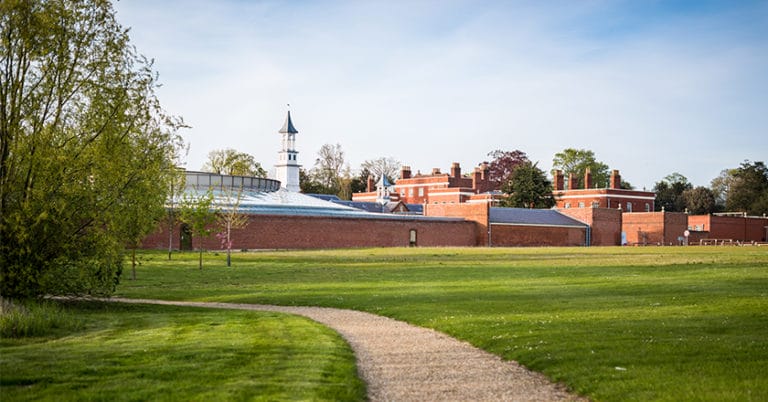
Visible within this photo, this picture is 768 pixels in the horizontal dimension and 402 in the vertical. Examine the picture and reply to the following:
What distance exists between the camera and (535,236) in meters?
81.5

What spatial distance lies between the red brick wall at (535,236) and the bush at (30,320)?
65.0 meters

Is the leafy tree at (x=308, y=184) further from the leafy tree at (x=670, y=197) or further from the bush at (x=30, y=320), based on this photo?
the bush at (x=30, y=320)

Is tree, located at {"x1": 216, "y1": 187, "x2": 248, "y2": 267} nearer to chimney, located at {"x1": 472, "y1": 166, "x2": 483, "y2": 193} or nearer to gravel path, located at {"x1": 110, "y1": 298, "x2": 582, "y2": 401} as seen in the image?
gravel path, located at {"x1": 110, "y1": 298, "x2": 582, "y2": 401}

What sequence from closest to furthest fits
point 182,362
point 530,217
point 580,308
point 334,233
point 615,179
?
point 182,362, point 580,308, point 334,233, point 530,217, point 615,179

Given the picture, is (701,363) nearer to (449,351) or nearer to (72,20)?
(449,351)

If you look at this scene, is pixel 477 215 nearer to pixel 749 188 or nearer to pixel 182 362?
pixel 749 188

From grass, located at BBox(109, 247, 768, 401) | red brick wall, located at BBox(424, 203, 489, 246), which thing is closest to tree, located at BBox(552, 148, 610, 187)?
red brick wall, located at BBox(424, 203, 489, 246)

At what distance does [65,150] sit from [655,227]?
7962cm

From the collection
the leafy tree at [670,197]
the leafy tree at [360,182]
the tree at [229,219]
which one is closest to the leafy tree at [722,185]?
the leafy tree at [670,197]

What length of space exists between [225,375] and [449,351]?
3.97 metres

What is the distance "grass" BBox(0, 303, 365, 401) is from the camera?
9281 millimetres

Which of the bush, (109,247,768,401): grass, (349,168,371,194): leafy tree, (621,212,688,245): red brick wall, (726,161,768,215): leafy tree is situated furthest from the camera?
(349,168,371,194): leafy tree

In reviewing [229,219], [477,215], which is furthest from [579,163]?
[229,219]

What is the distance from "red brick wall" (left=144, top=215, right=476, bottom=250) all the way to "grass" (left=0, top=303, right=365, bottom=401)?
132ft
